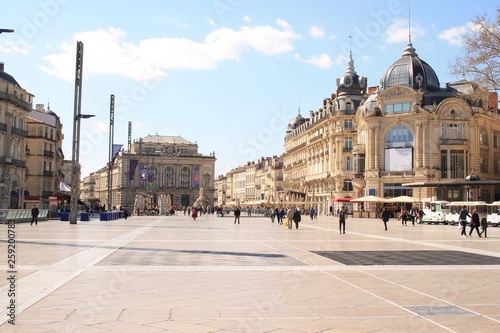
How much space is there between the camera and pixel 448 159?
6519 cm

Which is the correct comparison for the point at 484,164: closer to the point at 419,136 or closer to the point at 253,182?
the point at 419,136

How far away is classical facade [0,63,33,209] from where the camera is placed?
51.1 m

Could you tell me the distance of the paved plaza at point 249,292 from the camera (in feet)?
24.8

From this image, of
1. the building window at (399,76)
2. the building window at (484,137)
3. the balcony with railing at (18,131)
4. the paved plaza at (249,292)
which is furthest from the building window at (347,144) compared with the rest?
the paved plaza at (249,292)

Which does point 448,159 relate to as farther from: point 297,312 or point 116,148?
point 297,312

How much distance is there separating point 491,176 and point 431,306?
6511cm

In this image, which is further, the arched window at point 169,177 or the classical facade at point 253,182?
the arched window at point 169,177

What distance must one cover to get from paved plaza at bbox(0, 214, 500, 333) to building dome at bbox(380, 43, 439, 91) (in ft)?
173

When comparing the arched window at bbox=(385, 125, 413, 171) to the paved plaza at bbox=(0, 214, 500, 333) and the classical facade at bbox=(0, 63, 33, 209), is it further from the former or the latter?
the paved plaza at bbox=(0, 214, 500, 333)

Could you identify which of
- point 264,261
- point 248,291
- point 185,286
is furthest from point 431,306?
point 264,261

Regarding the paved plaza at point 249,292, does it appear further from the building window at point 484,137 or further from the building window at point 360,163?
the building window at point 360,163

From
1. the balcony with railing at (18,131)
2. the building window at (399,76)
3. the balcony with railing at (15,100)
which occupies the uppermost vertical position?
the building window at (399,76)

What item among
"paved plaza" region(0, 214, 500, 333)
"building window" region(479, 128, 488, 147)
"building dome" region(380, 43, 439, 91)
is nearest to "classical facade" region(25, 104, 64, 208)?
"building dome" region(380, 43, 439, 91)

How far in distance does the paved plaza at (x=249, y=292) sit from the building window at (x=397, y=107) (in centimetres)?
5161
